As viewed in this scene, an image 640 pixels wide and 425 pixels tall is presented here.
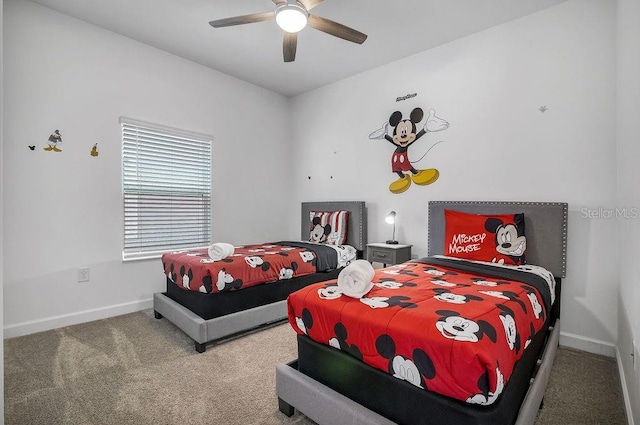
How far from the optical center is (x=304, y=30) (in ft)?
10.7

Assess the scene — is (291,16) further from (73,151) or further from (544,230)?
(544,230)

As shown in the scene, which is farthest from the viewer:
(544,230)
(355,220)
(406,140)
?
(355,220)

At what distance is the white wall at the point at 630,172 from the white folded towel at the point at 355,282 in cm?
129

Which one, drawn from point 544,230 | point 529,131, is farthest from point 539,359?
point 529,131

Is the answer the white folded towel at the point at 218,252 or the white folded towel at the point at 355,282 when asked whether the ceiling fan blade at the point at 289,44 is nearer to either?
the white folded towel at the point at 218,252

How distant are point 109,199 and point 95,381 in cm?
185

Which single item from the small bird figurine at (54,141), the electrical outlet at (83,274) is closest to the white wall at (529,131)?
the electrical outlet at (83,274)

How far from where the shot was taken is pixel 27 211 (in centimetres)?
286

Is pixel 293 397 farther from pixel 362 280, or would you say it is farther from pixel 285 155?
pixel 285 155

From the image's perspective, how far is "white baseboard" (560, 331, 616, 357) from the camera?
2531mm

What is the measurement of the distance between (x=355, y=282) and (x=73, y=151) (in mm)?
3028

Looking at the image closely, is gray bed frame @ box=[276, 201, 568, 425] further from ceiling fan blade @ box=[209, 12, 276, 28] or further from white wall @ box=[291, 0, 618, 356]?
ceiling fan blade @ box=[209, 12, 276, 28]

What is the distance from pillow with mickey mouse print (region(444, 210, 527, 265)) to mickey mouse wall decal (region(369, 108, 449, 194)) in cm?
72

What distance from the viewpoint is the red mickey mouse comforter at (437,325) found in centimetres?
124
